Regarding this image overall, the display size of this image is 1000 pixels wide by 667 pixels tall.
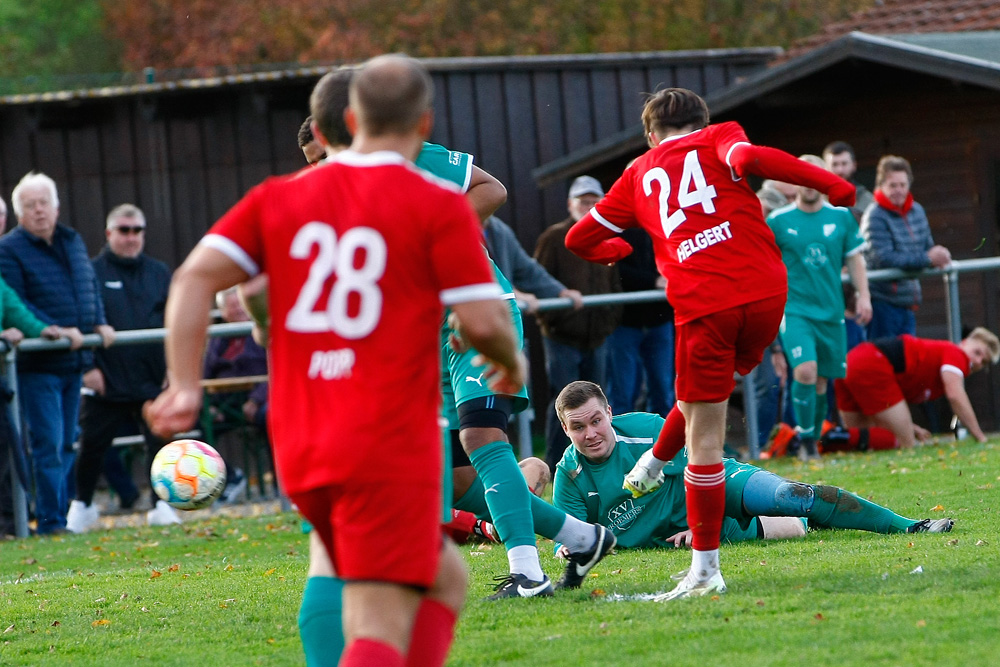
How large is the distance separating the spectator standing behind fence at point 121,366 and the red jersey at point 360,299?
7.93m

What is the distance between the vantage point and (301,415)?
3.54m

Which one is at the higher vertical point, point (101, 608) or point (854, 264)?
point (854, 264)

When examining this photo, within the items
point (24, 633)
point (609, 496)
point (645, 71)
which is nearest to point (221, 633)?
point (24, 633)

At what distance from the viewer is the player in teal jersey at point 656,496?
6.97 metres

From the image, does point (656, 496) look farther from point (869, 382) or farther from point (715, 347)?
point (869, 382)

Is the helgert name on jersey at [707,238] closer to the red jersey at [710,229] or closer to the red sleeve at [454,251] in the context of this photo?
the red jersey at [710,229]

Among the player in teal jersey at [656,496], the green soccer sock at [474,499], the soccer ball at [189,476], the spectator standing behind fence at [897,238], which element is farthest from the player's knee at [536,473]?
the spectator standing behind fence at [897,238]

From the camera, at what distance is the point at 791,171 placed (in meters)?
5.55

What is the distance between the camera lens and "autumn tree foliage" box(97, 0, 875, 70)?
33781 mm

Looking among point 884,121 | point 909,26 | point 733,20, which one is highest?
point 733,20

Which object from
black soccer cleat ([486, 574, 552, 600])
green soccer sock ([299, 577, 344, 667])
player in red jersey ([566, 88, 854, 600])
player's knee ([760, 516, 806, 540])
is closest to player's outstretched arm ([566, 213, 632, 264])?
player in red jersey ([566, 88, 854, 600])

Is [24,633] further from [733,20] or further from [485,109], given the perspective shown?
[733,20]

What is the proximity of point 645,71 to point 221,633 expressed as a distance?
1376 cm

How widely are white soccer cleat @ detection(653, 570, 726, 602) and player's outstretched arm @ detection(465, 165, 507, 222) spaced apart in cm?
168
